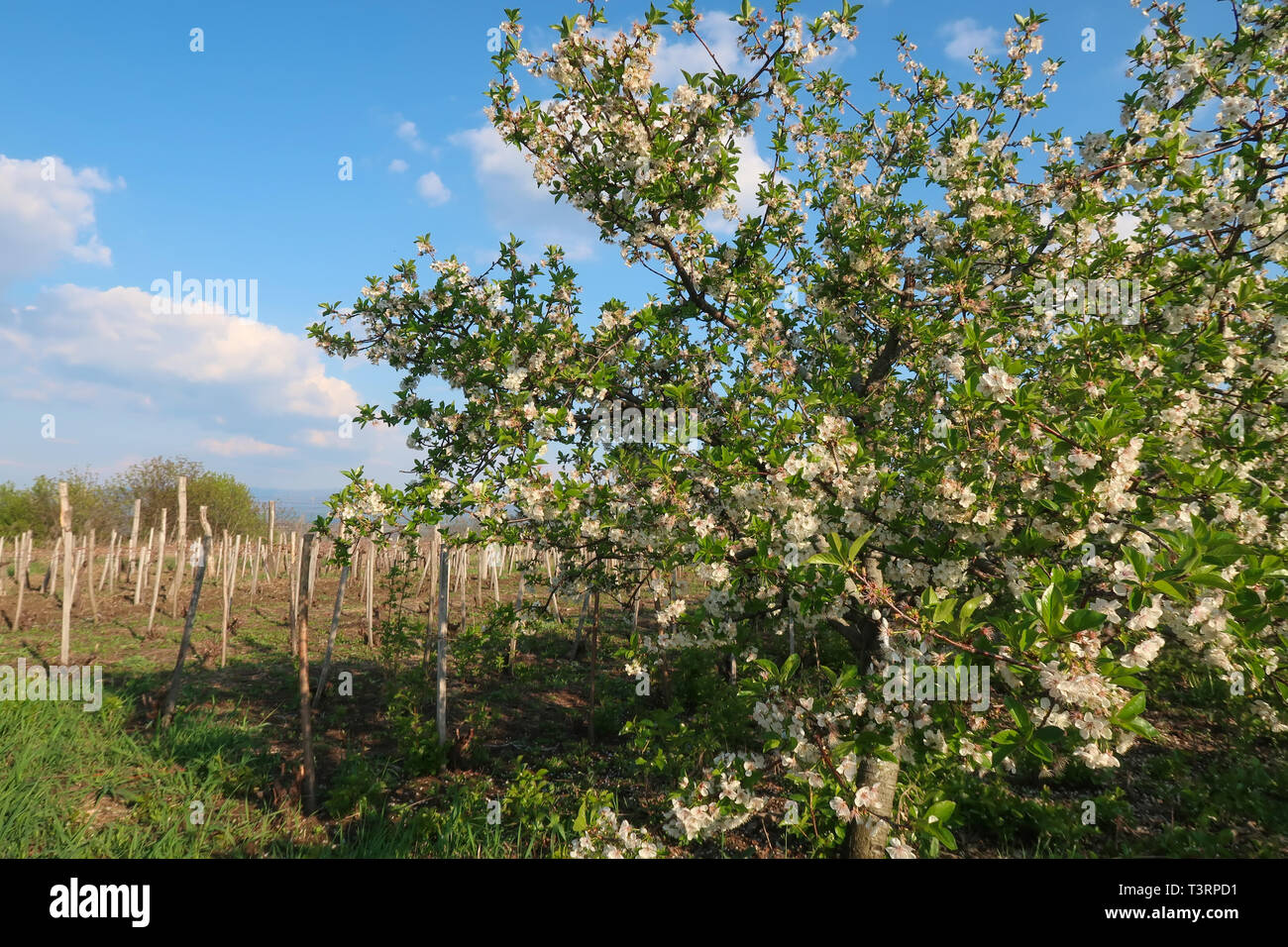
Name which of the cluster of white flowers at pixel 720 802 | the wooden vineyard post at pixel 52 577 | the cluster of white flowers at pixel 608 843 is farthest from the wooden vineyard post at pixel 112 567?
the cluster of white flowers at pixel 720 802

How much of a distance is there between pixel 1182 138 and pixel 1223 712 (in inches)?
332

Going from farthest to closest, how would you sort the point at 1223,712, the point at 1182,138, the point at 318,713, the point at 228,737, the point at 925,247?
the point at 318,713
the point at 1223,712
the point at 228,737
the point at 925,247
the point at 1182,138

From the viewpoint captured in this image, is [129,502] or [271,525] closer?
[271,525]

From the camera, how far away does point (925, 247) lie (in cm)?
531

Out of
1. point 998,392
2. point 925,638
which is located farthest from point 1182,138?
point 925,638

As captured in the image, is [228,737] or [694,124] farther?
[228,737]

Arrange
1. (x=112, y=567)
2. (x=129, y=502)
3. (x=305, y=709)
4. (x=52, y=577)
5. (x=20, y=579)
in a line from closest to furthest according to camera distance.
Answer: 1. (x=305, y=709)
2. (x=20, y=579)
3. (x=52, y=577)
4. (x=112, y=567)
5. (x=129, y=502)

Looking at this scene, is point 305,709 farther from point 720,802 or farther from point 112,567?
point 112,567

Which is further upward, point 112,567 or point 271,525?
point 271,525

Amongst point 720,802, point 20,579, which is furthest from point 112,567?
point 720,802

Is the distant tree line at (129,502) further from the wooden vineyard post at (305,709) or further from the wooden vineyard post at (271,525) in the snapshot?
the wooden vineyard post at (305,709)
